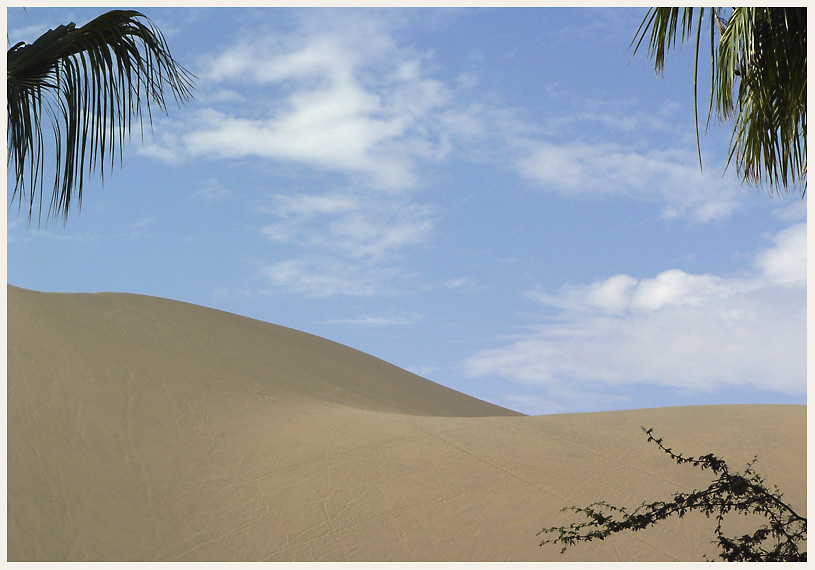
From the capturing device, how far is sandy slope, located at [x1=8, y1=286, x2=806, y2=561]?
1068 cm

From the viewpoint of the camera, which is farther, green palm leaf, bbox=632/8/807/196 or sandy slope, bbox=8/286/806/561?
sandy slope, bbox=8/286/806/561

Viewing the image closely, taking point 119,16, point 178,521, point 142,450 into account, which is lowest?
point 178,521

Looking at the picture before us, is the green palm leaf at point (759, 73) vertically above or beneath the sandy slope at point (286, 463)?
above

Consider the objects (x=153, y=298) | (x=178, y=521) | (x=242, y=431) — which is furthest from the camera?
(x=153, y=298)

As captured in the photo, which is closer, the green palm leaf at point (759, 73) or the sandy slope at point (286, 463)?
the green palm leaf at point (759, 73)

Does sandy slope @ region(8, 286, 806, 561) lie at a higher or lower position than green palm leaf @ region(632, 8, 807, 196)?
lower

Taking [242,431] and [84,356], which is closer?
[242,431]

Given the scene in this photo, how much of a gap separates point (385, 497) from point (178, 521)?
298 cm

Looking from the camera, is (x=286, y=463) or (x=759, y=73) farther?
(x=286, y=463)

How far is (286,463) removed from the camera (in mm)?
13094

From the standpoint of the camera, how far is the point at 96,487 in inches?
466

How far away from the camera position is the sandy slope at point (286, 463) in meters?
10.7

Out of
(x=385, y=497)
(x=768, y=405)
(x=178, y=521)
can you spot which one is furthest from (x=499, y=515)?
(x=768, y=405)

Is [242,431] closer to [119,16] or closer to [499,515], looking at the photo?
[499,515]
